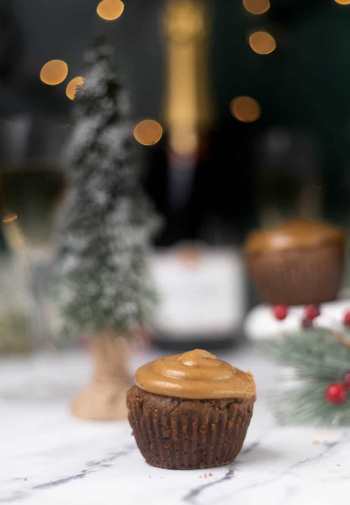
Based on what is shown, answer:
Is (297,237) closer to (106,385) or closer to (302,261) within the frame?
(302,261)

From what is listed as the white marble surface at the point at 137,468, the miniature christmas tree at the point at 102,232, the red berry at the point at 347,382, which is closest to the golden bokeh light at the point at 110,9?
the miniature christmas tree at the point at 102,232

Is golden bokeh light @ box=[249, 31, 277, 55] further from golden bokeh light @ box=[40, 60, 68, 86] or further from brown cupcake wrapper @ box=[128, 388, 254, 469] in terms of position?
brown cupcake wrapper @ box=[128, 388, 254, 469]

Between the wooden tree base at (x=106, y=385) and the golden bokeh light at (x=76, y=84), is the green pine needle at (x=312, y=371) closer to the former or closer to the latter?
the wooden tree base at (x=106, y=385)

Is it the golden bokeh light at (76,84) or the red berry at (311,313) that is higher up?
the golden bokeh light at (76,84)

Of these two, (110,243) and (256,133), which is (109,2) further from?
(110,243)

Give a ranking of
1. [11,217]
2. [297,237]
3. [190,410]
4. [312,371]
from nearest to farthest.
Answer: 1. [190,410]
2. [312,371]
3. [297,237]
4. [11,217]

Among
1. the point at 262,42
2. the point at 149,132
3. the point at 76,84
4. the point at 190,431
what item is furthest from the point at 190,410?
the point at 262,42

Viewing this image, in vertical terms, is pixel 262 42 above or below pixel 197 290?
above
